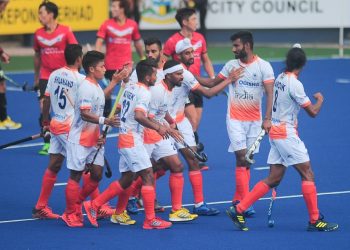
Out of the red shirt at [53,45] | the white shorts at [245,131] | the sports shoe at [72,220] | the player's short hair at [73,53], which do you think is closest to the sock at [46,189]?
the sports shoe at [72,220]

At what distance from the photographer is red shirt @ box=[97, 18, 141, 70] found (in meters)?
19.8

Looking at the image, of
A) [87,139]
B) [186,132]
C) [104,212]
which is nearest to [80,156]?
[87,139]

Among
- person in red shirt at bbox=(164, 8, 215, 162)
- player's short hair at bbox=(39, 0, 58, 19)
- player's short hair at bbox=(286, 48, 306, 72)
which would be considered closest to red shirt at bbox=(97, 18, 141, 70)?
player's short hair at bbox=(39, 0, 58, 19)

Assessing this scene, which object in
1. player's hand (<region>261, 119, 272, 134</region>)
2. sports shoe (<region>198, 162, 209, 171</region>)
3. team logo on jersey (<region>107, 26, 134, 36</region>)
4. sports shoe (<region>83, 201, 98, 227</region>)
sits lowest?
sports shoe (<region>198, 162, 209, 171</region>)

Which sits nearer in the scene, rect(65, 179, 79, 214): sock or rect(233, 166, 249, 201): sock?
rect(65, 179, 79, 214): sock

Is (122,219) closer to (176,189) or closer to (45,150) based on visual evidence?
(176,189)

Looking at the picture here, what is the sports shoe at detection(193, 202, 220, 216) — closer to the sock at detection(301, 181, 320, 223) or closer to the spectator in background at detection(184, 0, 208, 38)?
the sock at detection(301, 181, 320, 223)

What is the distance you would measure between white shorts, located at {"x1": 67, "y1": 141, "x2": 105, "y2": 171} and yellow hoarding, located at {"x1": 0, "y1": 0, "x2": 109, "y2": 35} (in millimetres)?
16550

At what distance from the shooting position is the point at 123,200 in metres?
12.7

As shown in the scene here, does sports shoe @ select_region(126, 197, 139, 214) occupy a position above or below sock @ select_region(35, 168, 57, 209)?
below

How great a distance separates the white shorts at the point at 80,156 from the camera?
12570 mm

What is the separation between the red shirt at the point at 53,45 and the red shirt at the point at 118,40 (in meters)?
2.28

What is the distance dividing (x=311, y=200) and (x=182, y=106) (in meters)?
2.49

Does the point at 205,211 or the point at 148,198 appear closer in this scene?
the point at 148,198
